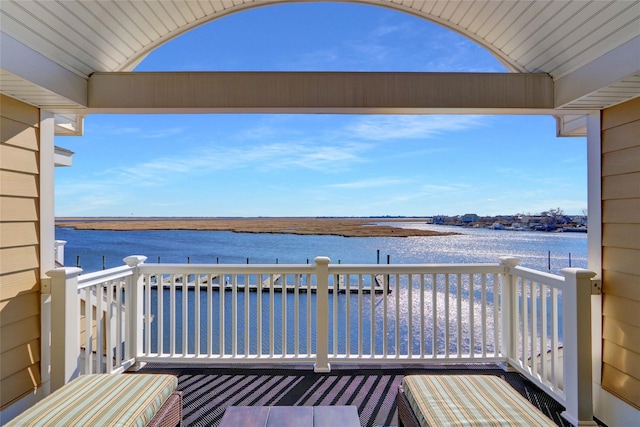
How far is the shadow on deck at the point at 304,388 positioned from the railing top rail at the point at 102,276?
34.7 inches

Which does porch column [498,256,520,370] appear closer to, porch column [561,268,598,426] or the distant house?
porch column [561,268,598,426]

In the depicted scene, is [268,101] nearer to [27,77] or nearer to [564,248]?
[27,77]

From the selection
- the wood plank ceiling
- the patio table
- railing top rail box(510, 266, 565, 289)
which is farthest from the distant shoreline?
the patio table

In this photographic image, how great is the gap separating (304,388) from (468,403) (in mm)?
1418

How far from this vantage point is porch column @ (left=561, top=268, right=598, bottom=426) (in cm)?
228

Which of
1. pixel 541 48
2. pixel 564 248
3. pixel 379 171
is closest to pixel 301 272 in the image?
pixel 541 48

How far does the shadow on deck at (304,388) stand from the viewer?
242 centimetres

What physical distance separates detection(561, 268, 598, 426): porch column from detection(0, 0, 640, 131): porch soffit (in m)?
1.23

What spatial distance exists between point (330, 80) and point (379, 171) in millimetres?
26078

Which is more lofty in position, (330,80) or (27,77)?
(330,80)

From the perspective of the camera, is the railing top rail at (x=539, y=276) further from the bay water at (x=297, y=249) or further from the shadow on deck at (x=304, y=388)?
the bay water at (x=297, y=249)

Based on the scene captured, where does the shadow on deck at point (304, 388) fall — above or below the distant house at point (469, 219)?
below

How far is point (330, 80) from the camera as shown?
2533mm

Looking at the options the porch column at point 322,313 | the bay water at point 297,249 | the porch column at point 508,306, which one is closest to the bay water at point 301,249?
the bay water at point 297,249
